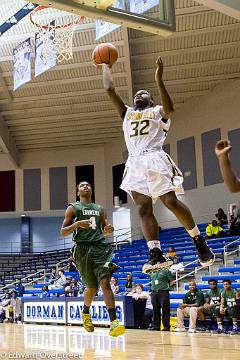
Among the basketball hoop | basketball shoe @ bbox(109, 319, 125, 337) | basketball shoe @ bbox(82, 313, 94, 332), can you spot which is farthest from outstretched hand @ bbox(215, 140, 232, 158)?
the basketball hoop

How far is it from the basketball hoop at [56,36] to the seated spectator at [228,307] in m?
9.50

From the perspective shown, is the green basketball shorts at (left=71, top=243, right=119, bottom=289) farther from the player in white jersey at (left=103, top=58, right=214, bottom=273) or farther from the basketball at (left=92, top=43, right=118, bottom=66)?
the basketball at (left=92, top=43, right=118, bottom=66)

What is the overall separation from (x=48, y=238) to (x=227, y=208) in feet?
41.3

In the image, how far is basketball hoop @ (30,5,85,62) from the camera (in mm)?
16312

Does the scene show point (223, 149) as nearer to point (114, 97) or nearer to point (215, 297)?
point (114, 97)

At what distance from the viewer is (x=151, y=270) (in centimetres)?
469

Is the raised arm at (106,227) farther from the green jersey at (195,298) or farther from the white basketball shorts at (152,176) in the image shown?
the green jersey at (195,298)

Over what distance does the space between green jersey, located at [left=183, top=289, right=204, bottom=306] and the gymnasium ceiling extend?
10.1 m

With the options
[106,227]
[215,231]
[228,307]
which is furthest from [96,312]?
[215,231]

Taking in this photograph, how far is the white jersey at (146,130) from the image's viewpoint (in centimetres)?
502

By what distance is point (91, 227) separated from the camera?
646cm

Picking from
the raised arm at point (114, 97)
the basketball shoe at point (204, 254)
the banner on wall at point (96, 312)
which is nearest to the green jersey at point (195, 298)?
the banner on wall at point (96, 312)

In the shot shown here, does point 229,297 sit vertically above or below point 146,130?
below

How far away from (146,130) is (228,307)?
5762 mm
